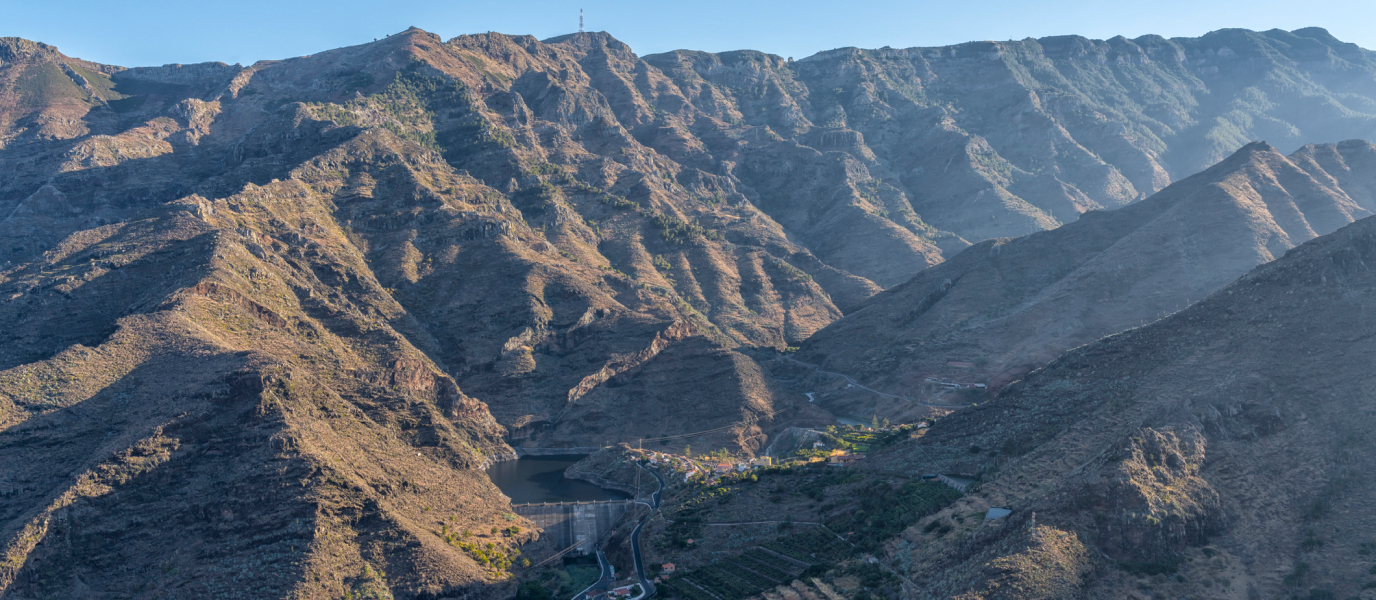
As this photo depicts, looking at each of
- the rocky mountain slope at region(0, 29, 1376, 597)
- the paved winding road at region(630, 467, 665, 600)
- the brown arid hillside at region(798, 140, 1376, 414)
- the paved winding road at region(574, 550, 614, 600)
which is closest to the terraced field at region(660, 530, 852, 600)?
the paved winding road at region(630, 467, 665, 600)

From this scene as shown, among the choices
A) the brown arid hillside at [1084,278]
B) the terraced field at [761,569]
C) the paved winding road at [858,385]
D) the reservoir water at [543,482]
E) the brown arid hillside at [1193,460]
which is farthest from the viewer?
the brown arid hillside at [1084,278]

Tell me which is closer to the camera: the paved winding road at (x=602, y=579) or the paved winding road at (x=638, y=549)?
the paved winding road at (x=638, y=549)

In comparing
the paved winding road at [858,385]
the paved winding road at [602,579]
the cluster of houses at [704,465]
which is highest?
the paved winding road at [858,385]

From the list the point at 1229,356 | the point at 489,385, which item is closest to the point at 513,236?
the point at 489,385

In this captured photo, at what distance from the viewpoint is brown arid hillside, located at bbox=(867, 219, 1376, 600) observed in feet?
220

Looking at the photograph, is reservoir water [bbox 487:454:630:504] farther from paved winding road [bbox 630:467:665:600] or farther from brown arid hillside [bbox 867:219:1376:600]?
brown arid hillside [bbox 867:219:1376:600]

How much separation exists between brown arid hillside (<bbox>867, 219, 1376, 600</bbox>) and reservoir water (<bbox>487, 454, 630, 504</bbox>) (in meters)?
47.8

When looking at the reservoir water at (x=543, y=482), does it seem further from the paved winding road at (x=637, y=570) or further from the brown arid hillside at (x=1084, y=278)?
the brown arid hillside at (x=1084, y=278)

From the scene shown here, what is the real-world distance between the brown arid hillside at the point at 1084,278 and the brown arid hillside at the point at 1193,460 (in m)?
51.1

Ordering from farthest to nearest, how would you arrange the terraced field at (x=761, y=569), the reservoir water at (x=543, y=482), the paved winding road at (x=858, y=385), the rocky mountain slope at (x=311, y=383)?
the paved winding road at (x=858, y=385)
the reservoir water at (x=543, y=482)
the terraced field at (x=761, y=569)
the rocky mountain slope at (x=311, y=383)

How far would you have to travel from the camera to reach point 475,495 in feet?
360

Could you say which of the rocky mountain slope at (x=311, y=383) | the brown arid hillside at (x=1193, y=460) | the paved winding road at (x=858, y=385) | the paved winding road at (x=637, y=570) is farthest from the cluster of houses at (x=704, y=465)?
the brown arid hillside at (x=1193, y=460)

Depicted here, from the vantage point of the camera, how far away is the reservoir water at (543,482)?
427ft

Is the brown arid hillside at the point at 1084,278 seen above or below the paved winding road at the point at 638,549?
above
